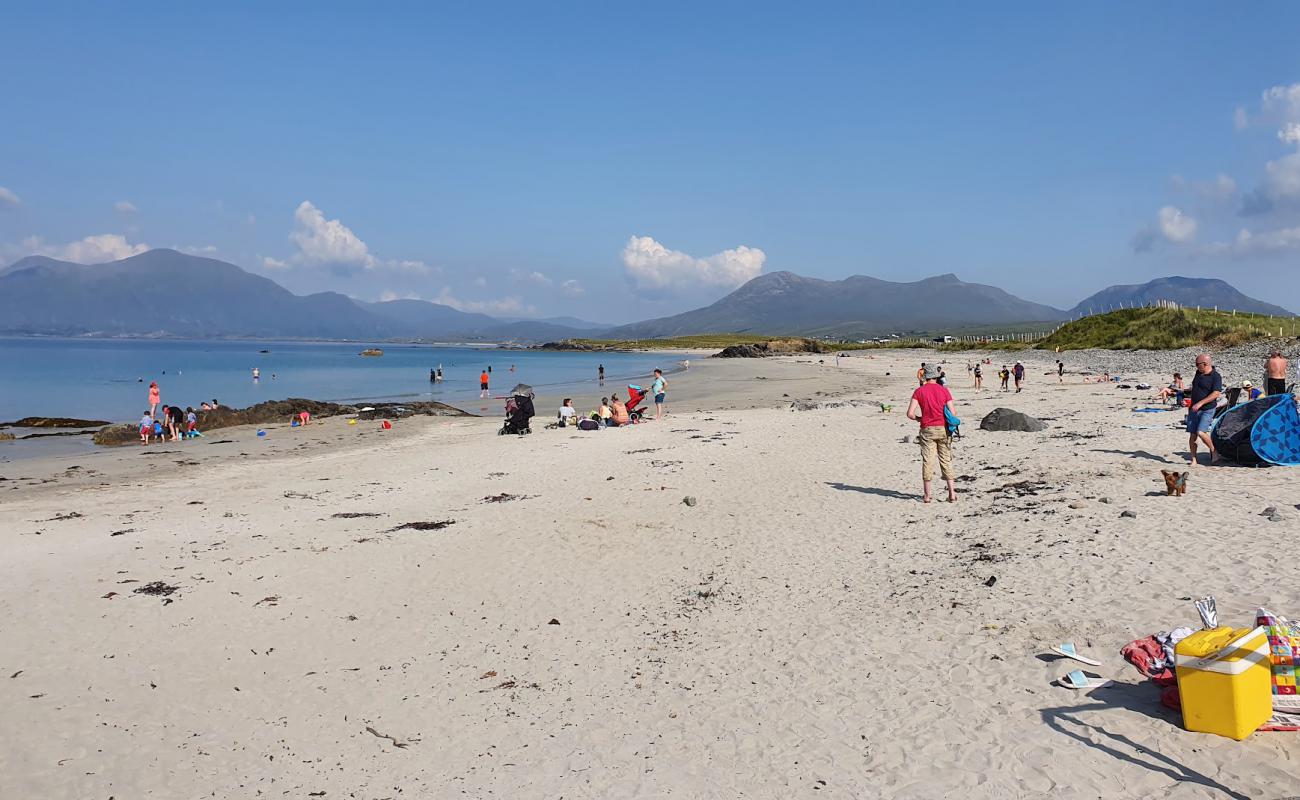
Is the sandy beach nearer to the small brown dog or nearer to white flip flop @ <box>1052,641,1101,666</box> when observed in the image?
white flip flop @ <box>1052,641,1101,666</box>

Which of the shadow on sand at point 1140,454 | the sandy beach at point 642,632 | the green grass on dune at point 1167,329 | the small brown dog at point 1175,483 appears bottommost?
the sandy beach at point 642,632

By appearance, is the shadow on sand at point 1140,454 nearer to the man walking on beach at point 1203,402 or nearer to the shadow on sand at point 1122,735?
the man walking on beach at point 1203,402

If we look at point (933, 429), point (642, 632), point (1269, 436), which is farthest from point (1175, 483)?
point (642, 632)

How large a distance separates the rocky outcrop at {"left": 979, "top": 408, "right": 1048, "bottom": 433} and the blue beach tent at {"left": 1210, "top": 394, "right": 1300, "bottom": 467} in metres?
6.39

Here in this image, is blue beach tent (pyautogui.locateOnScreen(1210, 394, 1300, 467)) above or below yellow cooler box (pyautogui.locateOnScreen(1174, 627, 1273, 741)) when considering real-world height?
above

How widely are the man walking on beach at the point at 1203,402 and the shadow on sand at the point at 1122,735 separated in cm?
893

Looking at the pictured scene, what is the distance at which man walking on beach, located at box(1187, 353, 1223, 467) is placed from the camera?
11.8 m

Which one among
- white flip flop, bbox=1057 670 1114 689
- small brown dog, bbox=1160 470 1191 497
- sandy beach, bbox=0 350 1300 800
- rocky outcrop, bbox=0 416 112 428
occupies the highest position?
small brown dog, bbox=1160 470 1191 497

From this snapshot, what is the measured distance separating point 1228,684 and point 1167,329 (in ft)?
194

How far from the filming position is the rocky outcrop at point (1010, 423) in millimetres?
18609

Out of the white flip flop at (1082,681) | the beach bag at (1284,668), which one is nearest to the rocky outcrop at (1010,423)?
the white flip flop at (1082,681)

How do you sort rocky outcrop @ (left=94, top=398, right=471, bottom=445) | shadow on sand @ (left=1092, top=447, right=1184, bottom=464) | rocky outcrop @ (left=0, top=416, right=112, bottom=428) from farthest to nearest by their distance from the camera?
rocky outcrop @ (left=0, top=416, right=112, bottom=428), rocky outcrop @ (left=94, top=398, right=471, bottom=445), shadow on sand @ (left=1092, top=447, right=1184, bottom=464)

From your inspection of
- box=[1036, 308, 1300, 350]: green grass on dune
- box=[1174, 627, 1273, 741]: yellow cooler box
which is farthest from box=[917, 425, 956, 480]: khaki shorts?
box=[1036, 308, 1300, 350]: green grass on dune

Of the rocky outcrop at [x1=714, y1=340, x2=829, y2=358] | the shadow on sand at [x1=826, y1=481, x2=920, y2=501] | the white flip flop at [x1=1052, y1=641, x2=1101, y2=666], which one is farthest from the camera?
the rocky outcrop at [x1=714, y1=340, x2=829, y2=358]
